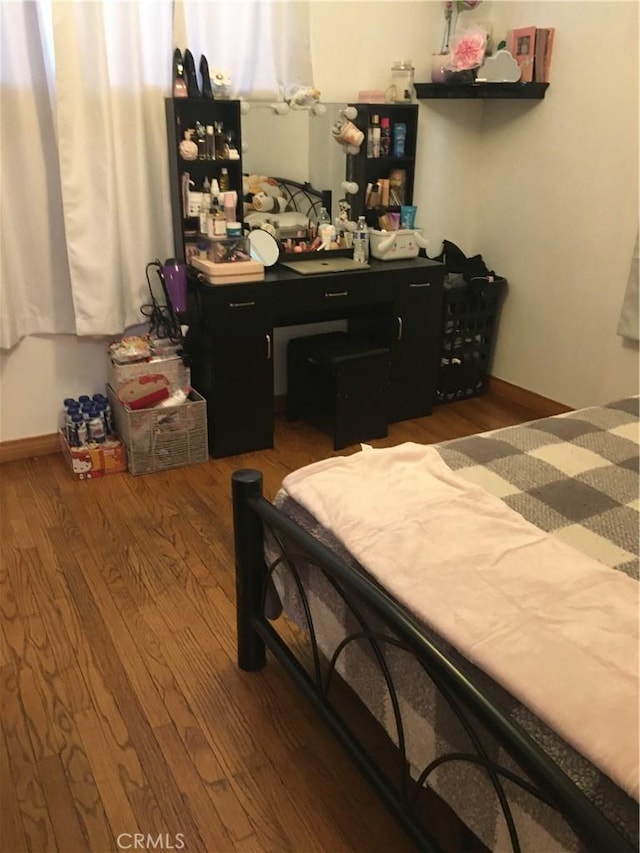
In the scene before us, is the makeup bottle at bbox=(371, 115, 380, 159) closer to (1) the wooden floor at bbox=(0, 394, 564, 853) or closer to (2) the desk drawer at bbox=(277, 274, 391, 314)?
(2) the desk drawer at bbox=(277, 274, 391, 314)

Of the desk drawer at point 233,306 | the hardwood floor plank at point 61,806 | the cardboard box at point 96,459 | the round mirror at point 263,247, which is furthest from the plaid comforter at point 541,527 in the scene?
the round mirror at point 263,247

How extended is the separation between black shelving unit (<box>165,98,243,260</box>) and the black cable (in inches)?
5.2

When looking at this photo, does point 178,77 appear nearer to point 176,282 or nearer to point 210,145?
point 210,145

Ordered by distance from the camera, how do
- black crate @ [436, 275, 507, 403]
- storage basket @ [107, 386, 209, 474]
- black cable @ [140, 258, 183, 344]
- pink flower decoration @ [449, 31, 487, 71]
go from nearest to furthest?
1. storage basket @ [107, 386, 209, 474]
2. black cable @ [140, 258, 183, 344]
3. pink flower decoration @ [449, 31, 487, 71]
4. black crate @ [436, 275, 507, 403]

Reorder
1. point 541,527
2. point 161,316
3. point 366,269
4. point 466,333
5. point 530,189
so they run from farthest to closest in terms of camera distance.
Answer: point 466,333 → point 530,189 → point 366,269 → point 161,316 → point 541,527

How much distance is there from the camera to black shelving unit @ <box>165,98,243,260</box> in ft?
9.34

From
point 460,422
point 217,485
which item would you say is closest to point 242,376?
point 217,485

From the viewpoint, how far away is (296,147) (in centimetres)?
318

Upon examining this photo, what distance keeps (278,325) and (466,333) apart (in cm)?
104

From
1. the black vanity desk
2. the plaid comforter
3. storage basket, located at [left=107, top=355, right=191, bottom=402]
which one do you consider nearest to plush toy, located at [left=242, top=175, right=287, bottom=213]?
the black vanity desk

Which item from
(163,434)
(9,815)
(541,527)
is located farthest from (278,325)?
(9,815)

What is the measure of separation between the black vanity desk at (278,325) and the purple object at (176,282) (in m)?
0.04

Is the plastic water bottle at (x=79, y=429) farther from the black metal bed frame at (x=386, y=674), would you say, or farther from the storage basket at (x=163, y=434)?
the black metal bed frame at (x=386, y=674)

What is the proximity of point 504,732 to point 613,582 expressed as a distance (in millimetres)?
430
